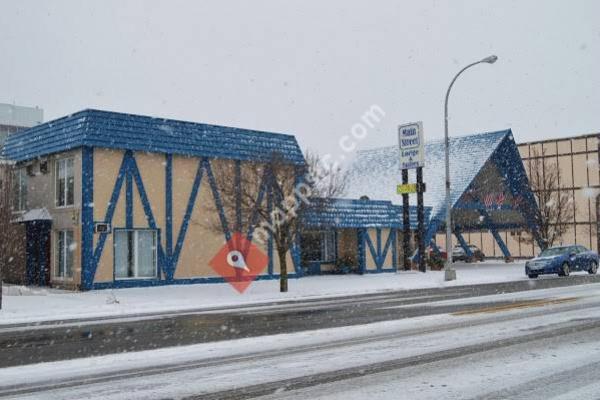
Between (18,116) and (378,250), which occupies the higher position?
(18,116)

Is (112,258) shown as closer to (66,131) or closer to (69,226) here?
(69,226)

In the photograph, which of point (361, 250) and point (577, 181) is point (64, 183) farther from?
point (577, 181)

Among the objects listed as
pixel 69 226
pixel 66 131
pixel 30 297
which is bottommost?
pixel 30 297

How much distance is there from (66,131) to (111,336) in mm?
15488

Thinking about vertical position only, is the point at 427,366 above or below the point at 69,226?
below

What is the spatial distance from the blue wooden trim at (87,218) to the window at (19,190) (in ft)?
20.8

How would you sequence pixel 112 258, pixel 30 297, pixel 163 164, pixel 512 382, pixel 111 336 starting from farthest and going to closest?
1. pixel 163 164
2. pixel 112 258
3. pixel 30 297
4. pixel 111 336
5. pixel 512 382

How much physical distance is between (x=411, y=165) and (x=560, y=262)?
8403mm

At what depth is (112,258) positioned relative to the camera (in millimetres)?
25562

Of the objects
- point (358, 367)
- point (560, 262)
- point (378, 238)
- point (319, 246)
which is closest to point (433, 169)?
point (378, 238)

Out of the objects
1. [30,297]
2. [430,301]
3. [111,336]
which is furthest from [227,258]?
[111,336]

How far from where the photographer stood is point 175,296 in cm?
2288

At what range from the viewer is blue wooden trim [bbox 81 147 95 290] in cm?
2480

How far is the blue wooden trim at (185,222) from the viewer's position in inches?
1073
